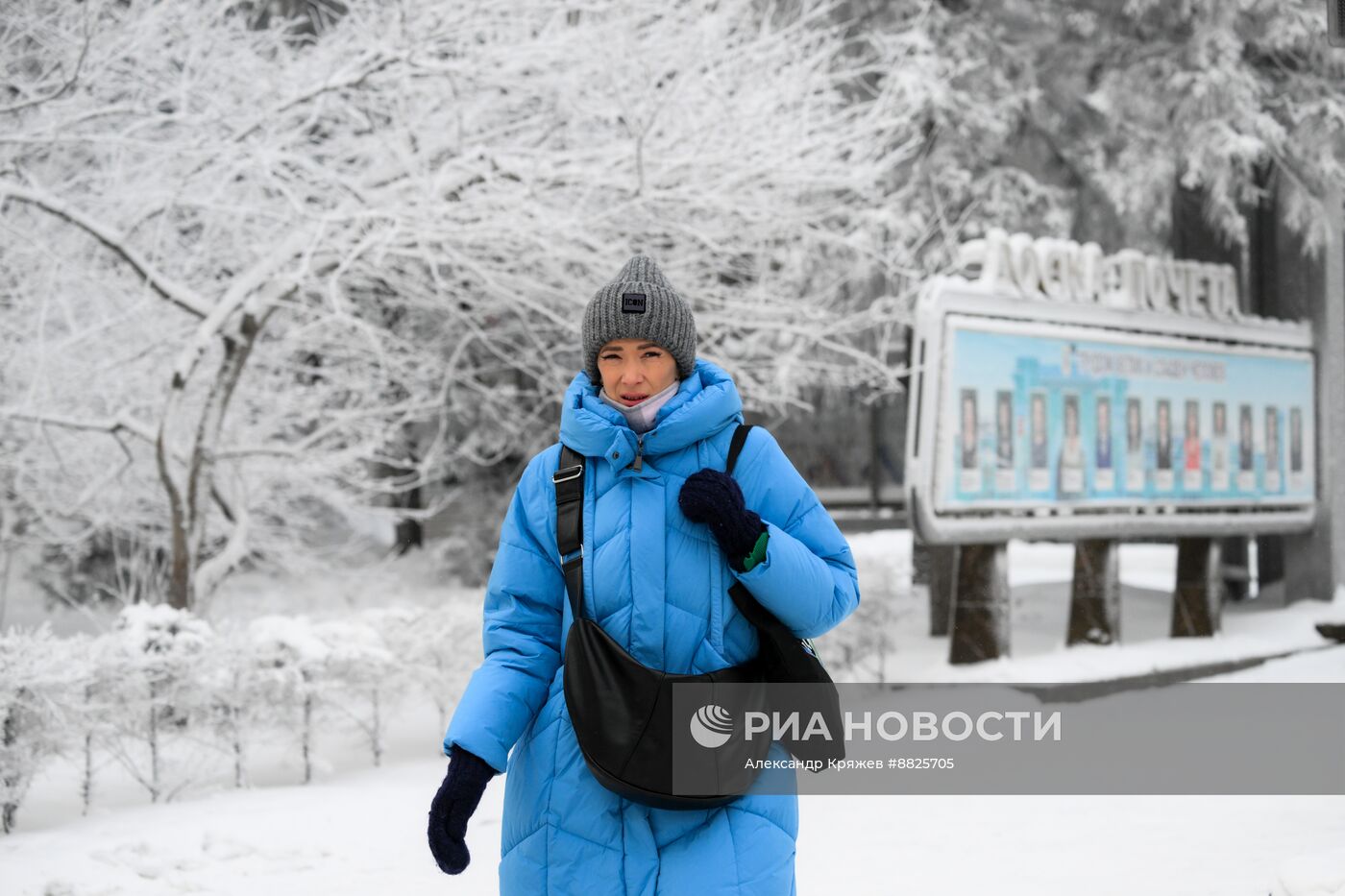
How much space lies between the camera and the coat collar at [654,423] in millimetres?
2498

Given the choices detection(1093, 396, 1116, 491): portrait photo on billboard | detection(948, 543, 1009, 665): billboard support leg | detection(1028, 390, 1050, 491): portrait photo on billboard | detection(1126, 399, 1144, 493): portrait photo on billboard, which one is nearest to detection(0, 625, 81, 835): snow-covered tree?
detection(948, 543, 1009, 665): billboard support leg

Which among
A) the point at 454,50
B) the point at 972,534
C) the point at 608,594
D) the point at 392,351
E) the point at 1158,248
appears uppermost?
the point at 454,50

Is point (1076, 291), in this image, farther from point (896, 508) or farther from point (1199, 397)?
point (896, 508)

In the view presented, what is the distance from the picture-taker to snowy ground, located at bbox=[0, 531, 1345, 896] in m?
4.84

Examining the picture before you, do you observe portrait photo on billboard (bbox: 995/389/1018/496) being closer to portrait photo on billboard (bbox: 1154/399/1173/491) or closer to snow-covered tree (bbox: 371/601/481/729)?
portrait photo on billboard (bbox: 1154/399/1173/491)

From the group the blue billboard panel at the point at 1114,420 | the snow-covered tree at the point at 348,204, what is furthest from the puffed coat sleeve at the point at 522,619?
the blue billboard panel at the point at 1114,420

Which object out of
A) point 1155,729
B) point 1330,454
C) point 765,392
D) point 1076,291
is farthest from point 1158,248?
point 1155,729

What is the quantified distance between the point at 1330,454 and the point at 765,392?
5.89m

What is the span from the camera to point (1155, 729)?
7.73 meters

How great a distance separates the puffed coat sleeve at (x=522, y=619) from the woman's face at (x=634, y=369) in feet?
0.64

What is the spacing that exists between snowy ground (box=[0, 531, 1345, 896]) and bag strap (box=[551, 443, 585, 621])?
86.8 inches

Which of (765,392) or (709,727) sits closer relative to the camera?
(709,727)

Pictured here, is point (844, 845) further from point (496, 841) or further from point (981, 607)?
point (981, 607)

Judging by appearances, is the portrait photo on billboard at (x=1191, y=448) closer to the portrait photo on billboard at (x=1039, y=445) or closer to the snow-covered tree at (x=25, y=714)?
the portrait photo on billboard at (x=1039, y=445)
